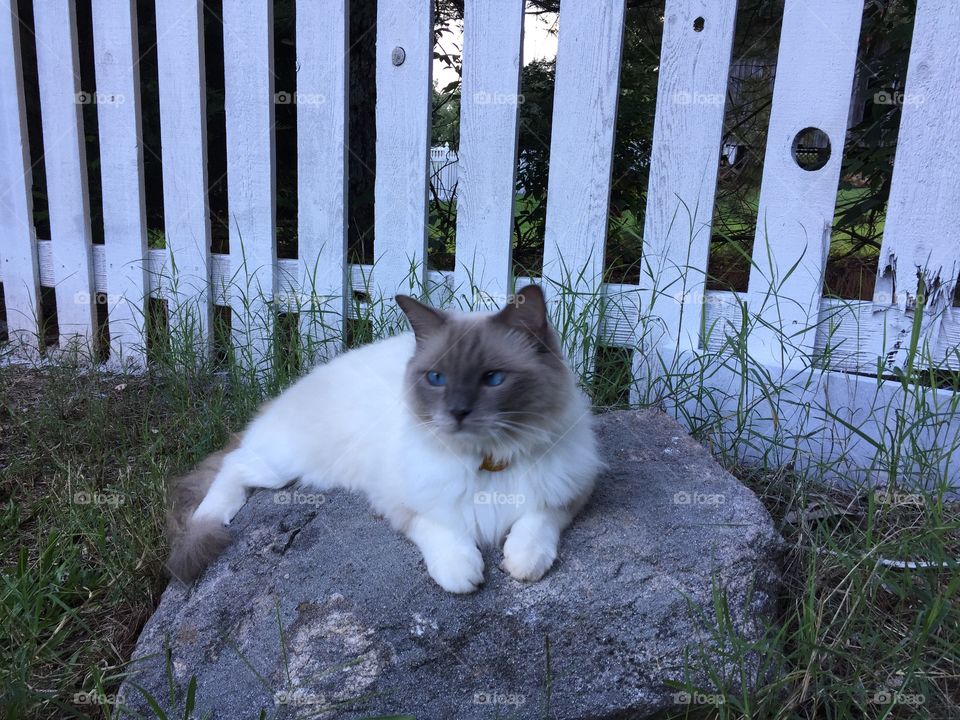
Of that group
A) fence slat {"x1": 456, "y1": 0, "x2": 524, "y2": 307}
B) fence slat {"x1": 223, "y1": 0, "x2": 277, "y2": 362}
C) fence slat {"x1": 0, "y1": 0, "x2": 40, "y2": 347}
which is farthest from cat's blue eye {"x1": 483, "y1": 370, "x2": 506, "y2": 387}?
fence slat {"x1": 0, "y1": 0, "x2": 40, "y2": 347}

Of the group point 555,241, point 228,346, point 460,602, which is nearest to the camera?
point 460,602

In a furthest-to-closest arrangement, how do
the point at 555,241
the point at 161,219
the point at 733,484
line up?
the point at 161,219, the point at 555,241, the point at 733,484

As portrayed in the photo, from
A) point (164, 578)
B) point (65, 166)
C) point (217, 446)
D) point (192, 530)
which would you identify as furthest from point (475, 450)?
point (65, 166)

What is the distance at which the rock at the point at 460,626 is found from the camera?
196 cm

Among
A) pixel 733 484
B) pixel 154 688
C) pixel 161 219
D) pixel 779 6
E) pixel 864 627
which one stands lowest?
pixel 154 688

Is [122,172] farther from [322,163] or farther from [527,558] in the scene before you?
[527,558]

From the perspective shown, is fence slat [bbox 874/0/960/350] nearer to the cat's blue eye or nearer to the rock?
the rock

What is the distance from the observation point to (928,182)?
3.02m

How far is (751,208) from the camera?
4.70m

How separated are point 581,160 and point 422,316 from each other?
1.60 meters

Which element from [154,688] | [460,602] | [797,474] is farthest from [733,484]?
[154,688]

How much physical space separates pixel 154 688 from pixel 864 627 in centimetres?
202

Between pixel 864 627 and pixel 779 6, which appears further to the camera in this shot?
pixel 779 6

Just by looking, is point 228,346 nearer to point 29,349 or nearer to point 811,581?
point 29,349
